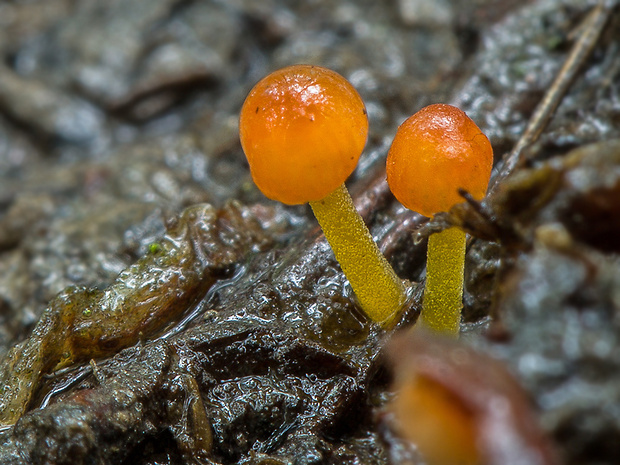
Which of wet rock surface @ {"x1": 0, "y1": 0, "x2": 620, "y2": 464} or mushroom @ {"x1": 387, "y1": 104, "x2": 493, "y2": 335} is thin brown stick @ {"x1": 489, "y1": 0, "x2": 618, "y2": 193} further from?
mushroom @ {"x1": 387, "y1": 104, "x2": 493, "y2": 335}

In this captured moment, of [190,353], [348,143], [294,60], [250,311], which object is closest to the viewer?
[348,143]

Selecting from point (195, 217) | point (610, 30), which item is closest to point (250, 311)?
point (195, 217)

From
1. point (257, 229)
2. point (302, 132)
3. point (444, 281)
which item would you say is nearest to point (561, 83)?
point (444, 281)

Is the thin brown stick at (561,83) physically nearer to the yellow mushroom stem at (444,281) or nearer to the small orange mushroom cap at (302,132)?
the yellow mushroom stem at (444,281)

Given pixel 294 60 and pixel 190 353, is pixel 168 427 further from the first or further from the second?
pixel 294 60

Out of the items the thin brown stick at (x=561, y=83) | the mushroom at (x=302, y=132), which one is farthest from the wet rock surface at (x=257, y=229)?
the mushroom at (x=302, y=132)

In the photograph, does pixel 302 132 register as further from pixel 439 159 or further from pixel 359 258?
pixel 359 258
